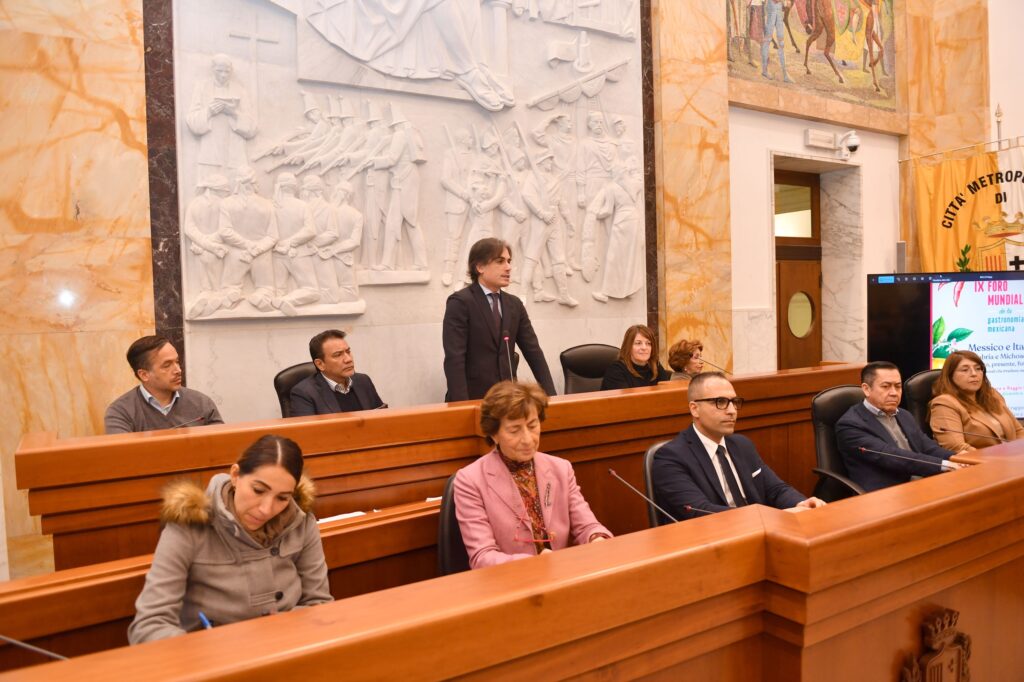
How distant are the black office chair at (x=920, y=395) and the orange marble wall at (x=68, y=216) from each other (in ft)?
14.9

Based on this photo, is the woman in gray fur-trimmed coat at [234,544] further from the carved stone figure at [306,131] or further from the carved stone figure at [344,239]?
→ the carved stone figure at [306,131]

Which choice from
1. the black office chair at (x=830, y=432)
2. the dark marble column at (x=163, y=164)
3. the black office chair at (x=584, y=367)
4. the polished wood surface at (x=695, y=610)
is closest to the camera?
the polished wood surface at (x=695, y=610)

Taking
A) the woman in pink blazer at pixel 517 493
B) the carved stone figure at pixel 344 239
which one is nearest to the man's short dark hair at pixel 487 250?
the carved stone figure at pixel 344 239

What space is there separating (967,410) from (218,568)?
371 cm

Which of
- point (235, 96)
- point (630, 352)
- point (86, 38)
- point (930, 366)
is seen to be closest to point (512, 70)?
point (235, 96)

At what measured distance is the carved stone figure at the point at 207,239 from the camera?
15.1 feet

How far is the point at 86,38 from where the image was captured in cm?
434

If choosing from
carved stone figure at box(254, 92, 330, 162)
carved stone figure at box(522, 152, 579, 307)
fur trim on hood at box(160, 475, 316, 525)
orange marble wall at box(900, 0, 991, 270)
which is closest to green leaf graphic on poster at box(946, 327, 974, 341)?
carved stone figure at box(522, 152, 579, 307)

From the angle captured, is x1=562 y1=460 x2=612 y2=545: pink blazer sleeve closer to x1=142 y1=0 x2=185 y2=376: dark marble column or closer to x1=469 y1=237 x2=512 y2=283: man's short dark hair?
x1=469 y1=237 x2=512 y2=283: man's short dark hair

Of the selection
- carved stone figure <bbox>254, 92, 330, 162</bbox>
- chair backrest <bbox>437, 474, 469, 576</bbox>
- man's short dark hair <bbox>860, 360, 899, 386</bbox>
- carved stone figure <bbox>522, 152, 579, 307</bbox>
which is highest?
carved stone figure <bbox>254, 92, 330, 162</bbox>

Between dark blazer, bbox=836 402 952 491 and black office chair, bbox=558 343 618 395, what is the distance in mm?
2116

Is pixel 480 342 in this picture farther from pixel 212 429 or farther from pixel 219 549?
pixel 219 549

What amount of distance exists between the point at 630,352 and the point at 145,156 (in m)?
Answer: 3.16

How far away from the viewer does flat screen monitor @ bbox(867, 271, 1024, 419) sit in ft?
15.7
